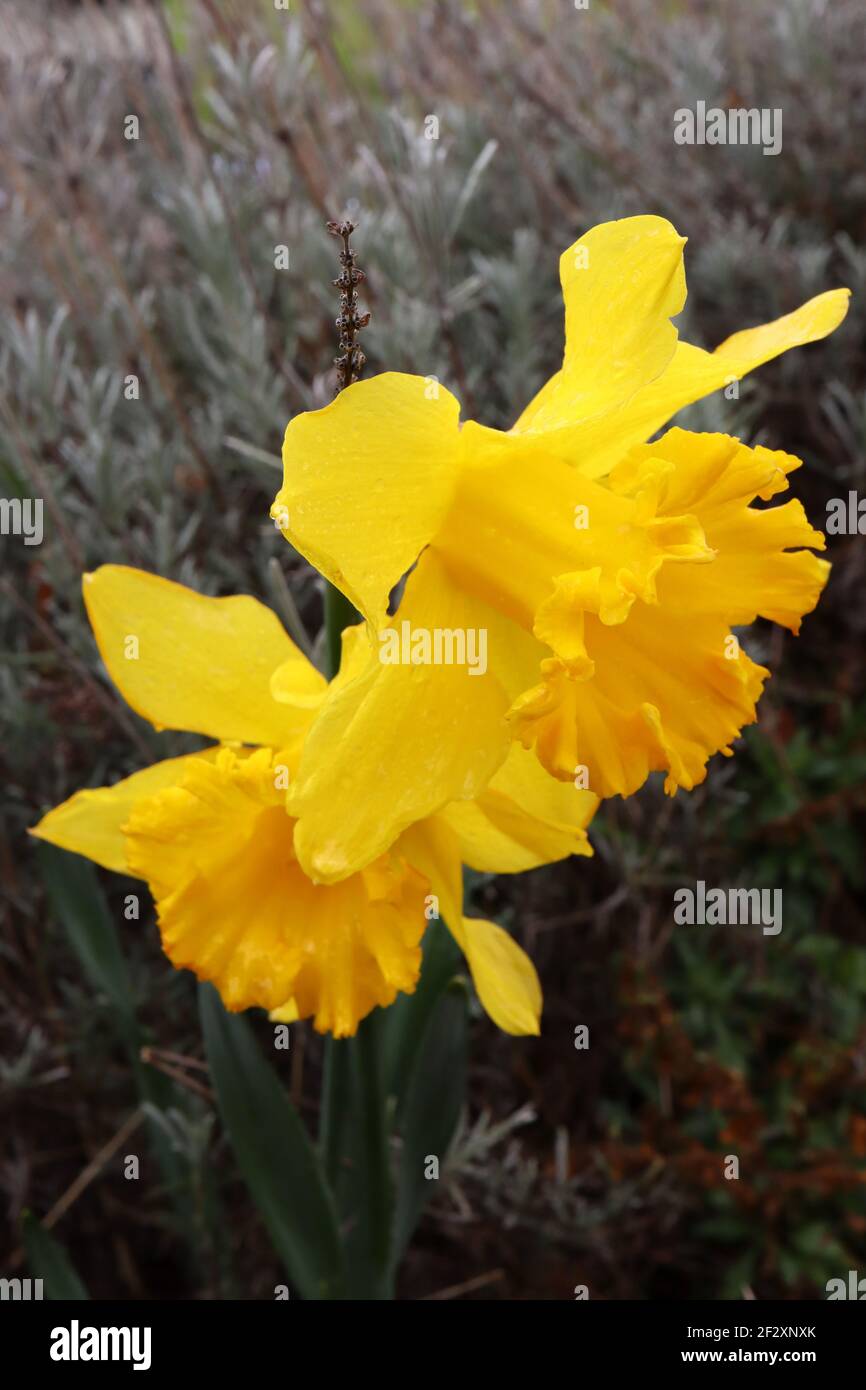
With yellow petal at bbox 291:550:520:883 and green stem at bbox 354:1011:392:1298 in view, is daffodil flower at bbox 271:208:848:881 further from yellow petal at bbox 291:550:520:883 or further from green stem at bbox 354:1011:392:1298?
green stem at bbox 354:1011:392:1298

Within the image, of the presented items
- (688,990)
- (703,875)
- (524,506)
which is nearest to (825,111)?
(703,875)

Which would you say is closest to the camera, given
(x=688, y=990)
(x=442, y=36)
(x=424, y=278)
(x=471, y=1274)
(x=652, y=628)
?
(x=652, y=628)

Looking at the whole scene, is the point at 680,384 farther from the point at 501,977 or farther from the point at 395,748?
the point at 501,977


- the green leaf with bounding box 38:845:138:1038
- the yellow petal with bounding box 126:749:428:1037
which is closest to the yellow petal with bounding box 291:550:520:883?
the yellow petal with bounding box 126:749:428:1037

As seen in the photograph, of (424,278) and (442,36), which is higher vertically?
(442,36)

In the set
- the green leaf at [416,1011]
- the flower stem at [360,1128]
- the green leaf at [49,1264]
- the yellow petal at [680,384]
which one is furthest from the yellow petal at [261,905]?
the green leaf at [49,1264]

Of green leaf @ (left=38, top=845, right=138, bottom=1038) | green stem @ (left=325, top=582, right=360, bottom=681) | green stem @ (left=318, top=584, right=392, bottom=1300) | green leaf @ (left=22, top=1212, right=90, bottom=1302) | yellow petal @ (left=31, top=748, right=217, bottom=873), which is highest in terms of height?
green stem @ (left=325, top=582, right=360, bottom=681)

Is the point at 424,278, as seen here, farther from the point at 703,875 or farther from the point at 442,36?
the point at 703,875
